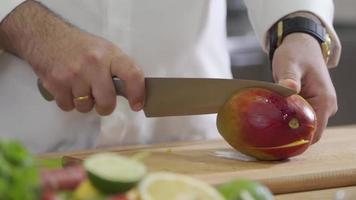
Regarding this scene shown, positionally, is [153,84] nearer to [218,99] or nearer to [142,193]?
[218,99]

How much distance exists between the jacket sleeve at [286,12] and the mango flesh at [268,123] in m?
0.25

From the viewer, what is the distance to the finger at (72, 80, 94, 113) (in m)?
1.11

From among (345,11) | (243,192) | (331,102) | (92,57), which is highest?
(243,192)

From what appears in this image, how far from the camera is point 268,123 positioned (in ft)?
3.55

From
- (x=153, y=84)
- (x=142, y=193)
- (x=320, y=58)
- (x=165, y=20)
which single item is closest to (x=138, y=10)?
(x=165, y=20)

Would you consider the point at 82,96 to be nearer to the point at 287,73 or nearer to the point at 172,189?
the point at 287,73

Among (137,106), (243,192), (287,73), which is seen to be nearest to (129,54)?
(137,106)

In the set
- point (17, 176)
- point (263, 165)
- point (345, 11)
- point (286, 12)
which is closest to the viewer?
point (17, 176)

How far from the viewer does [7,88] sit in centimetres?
125

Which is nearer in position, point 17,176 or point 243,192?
point 17,176

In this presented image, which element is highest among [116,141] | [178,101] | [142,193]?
[142,193]

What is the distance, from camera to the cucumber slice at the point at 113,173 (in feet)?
1.73

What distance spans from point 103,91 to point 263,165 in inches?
9.6

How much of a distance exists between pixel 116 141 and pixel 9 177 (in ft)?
2.61
